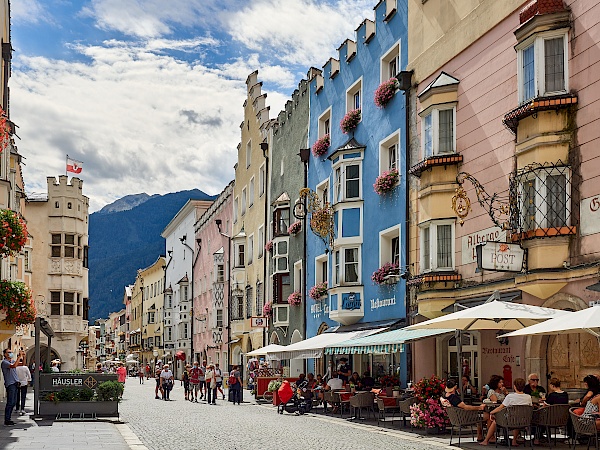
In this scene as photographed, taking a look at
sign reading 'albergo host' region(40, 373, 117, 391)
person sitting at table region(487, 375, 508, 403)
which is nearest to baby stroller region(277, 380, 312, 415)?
sign reading 'albergo host' region(40, 373, 117, 391)

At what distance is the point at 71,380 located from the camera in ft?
81.6

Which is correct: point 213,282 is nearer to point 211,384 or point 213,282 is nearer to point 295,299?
point 295,299

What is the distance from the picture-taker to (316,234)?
37969 millimetres

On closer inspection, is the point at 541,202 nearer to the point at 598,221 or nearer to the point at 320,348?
the point at 598,221

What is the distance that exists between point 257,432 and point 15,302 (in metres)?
6.44

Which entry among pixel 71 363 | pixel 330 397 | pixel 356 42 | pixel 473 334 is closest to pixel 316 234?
pixel 356 42

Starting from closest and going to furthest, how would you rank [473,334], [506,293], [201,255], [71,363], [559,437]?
1. [559,437]
2. [506,293]
3. [473,334]
4. [71,363]
5. [201,255]

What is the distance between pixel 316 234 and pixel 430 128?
11431mm

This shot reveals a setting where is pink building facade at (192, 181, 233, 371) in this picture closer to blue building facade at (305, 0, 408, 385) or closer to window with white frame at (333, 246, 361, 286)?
blue building facade at (305, 0, 408, 385)

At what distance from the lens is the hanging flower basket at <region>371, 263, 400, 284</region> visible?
31.5m

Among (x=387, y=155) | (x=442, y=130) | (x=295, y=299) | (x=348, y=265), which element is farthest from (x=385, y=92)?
(x=295, y=299)

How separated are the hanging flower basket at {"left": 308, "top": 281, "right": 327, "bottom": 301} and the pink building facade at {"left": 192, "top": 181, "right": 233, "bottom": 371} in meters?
21.0

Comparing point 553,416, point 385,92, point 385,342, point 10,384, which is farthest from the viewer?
point 385,92

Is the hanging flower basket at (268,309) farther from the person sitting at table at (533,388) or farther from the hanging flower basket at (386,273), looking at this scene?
the person sitting at table at (533,388)
